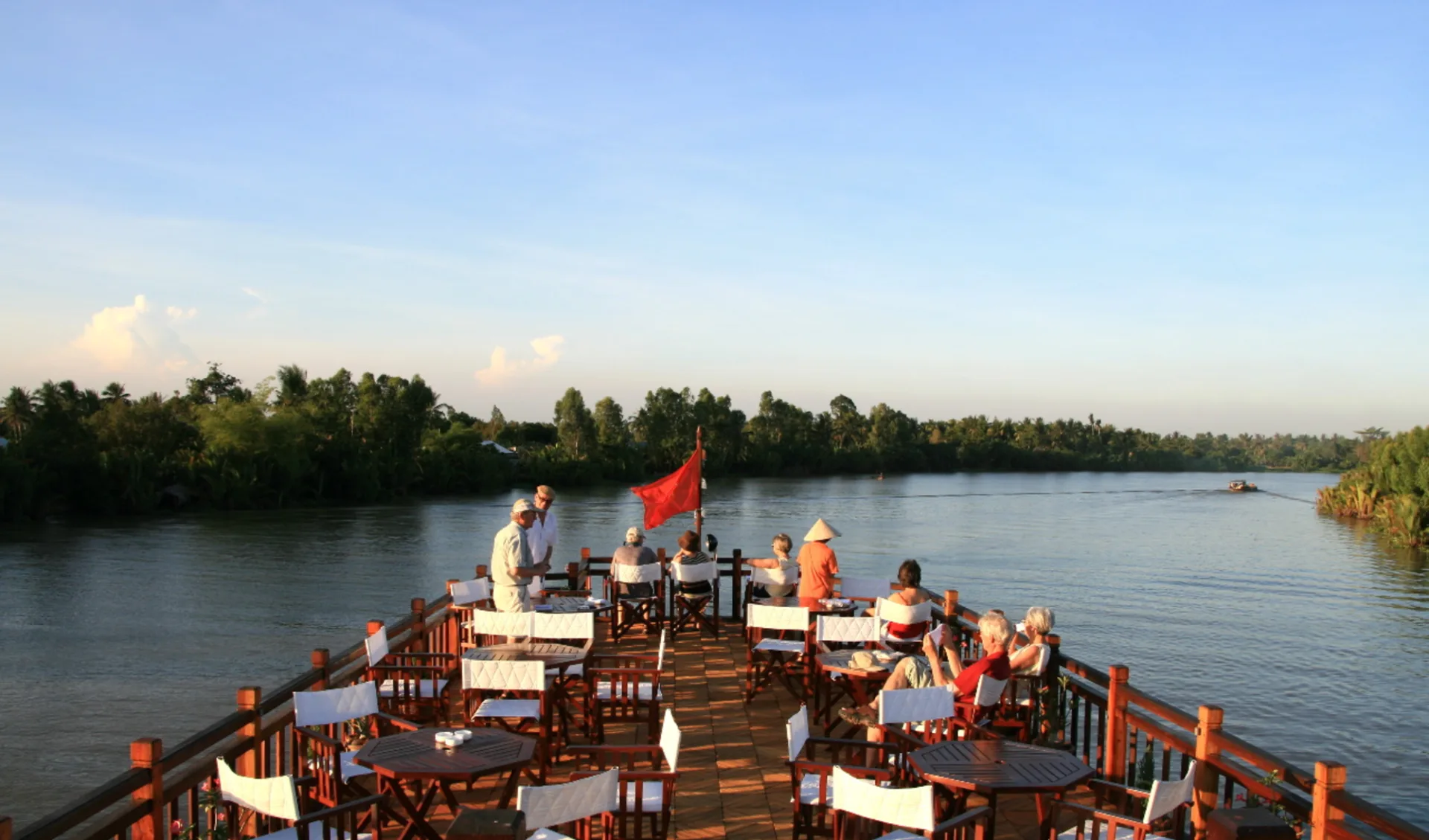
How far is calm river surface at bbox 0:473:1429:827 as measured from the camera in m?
16.4

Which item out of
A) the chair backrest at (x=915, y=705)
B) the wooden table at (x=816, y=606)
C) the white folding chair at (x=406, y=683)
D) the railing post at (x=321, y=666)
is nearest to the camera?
the chair backrest at (x=915, y=705)

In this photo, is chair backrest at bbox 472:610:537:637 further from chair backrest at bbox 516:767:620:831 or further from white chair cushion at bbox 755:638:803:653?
chair backrest at bbox 516:767:620:831

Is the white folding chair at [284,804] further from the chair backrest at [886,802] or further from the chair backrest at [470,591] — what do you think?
the chair backrest at [470,591]

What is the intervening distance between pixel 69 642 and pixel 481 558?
52.1 feet

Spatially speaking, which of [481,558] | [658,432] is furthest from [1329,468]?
[481,558]

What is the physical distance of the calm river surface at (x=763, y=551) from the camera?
16391 mm

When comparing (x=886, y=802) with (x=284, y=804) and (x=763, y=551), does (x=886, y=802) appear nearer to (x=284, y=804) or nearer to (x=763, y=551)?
(x=284, y=804)

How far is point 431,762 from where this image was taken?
14.4ft

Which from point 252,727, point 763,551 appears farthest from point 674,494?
point 763,551

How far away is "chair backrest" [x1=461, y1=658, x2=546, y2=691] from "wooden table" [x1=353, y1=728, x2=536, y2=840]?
24.8 inches

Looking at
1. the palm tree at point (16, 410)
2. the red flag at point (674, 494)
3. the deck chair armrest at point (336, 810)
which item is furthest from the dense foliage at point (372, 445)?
the deck chair armrest at point (336, 810)

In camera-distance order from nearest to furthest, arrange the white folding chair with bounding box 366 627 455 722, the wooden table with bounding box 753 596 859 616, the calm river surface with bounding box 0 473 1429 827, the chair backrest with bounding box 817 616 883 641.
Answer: the white folding chair with bounding box 366 627 455 722 < the chair backrest with bounding box 817 616 883 641 < the wooden table with bounding box 753 596 859 616 < the calm river surface with bounding box 0 473 1429 827

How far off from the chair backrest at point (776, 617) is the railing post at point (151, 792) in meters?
4.33

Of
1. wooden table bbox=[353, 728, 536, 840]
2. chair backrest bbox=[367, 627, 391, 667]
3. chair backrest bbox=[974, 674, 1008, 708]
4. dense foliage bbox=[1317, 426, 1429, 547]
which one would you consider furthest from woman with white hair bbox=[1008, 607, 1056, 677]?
dense foliage bbox=[1317, 426, 1429, 547]
